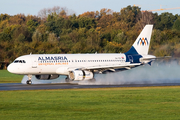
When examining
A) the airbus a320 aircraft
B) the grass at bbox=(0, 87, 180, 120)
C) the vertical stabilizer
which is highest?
the vertical stabilizer

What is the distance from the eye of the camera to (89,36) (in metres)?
88.6

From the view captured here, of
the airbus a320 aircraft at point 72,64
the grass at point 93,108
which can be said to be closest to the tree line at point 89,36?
the airbus a320 aircraft at point 72,64

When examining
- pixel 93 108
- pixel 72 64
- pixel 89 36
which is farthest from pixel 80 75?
pixel 89 36

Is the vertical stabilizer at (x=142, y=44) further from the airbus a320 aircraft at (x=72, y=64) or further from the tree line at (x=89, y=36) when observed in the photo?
the tree line at (x=89, y=36)

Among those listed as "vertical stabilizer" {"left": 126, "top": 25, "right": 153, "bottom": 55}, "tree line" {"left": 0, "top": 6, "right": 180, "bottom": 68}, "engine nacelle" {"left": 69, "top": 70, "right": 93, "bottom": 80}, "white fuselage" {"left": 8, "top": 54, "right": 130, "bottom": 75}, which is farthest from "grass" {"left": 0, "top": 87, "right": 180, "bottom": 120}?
"tree line" {"left": 0, "top": 6, "right": 180, "bottom": 68}

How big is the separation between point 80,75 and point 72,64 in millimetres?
3291

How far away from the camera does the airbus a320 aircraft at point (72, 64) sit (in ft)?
128

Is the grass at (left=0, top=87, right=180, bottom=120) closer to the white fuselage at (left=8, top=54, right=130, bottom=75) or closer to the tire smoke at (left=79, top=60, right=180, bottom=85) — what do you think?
the white fuselage at (left=8, top=54, right=130, bottom=75)

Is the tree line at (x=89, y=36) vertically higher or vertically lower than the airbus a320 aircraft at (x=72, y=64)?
higher

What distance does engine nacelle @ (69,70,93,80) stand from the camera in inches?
1523

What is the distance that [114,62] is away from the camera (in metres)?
44.2

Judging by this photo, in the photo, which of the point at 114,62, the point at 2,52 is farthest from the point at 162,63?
the point at 2,52

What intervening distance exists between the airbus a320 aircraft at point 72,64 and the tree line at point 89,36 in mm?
12793

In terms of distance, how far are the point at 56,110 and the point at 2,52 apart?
171 ft
